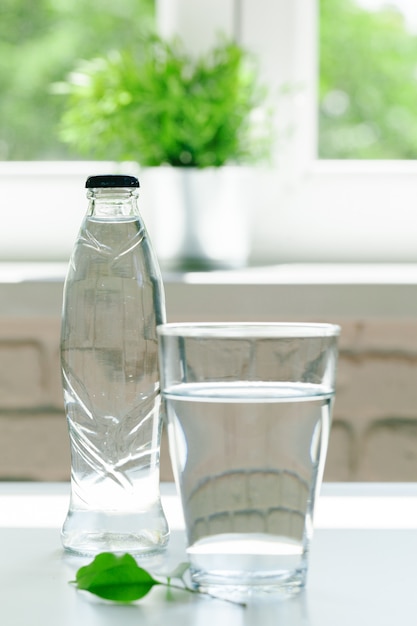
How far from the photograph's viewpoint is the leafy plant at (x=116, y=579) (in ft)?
1.52

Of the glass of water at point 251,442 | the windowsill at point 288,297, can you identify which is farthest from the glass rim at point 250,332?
the windowsill at point 288,297

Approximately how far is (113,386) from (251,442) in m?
0.14

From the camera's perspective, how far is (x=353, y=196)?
158 cm

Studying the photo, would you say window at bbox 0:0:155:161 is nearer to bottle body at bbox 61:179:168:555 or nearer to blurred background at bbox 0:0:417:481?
blurred background at bbox 0:0:417:481

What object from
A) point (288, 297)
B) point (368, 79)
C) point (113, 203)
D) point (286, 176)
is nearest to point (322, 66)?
point (368, 79)

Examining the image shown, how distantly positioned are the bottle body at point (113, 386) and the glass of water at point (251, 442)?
0.34 feet

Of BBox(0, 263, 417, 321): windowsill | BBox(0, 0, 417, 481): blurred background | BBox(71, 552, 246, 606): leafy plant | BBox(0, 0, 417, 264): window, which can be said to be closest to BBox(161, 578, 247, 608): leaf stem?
BBox(71, 552, 246, 606): leafy plant

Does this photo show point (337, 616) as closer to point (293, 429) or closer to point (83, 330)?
point (293, 429)

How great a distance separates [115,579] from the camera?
47 cm

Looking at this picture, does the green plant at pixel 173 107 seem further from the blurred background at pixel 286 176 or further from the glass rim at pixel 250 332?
the glass rim at pixel 250 332

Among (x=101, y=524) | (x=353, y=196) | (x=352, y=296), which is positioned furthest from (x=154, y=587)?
(x=353, y=196)

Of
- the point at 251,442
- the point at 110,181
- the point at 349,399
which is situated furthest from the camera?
the point at 349,399

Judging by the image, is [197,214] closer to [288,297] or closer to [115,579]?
[288,297]

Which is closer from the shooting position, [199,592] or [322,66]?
[199,592]
